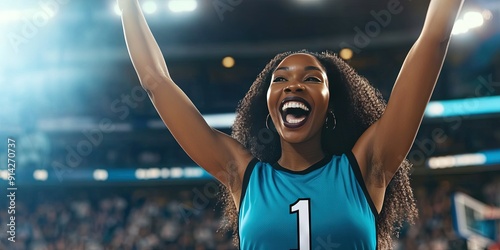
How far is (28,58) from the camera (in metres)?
9.89

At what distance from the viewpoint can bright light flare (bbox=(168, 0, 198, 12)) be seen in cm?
897

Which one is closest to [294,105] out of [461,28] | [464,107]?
[464,107]

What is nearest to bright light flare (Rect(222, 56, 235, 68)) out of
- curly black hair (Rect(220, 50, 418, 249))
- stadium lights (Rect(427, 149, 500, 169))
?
stadium lights (Rect(427, 149, 500, 169))

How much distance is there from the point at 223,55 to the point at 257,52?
0.64m

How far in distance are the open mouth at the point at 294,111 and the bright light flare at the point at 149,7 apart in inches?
303

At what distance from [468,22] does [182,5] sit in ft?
14.2

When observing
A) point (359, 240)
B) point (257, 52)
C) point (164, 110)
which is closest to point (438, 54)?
point (359, 240)

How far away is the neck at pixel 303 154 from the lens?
1.67 metres

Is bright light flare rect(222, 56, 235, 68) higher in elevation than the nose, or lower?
higher

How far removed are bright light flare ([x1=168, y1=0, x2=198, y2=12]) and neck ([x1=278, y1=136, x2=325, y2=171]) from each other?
757 cm

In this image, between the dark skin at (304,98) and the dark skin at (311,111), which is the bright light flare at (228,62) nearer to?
the dark skin at (311,111)

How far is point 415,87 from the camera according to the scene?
4.86ft

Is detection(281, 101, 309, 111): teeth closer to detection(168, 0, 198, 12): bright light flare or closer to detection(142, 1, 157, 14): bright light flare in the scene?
detection(168, 0, 198, 12): bright light flare

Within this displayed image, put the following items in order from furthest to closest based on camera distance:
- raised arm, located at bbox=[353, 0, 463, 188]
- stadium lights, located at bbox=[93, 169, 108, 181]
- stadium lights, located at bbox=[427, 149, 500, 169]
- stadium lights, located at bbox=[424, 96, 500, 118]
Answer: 1. stadium lights, located at bbox=[93, 169, 108, 181]
2. stadium lights, located at bbox=[427, 149, 500, 169]
3. stadium lights, located at bbox=[424, 96, 500, 118]
4. raised arm, located at bbox=[353, 0, 463, 188]
